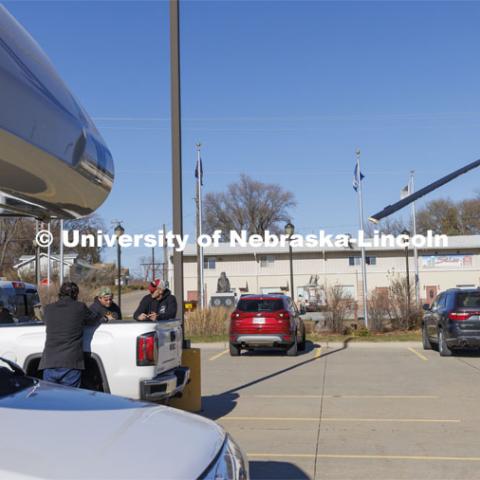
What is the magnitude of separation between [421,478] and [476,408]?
394 centimetres

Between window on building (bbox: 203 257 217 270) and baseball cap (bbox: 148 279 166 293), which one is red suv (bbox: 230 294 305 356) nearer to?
baseball cap (bbox: 148 279 166 293)

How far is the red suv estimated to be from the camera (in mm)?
16828

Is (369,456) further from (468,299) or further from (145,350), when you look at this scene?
(468,299)

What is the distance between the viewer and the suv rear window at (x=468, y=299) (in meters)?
15.6

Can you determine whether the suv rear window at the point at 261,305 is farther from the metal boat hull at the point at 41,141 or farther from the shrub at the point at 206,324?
the metal boat hull at the point at 41,141

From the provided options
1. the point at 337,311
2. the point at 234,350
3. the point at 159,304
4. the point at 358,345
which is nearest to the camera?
the point at 159,304

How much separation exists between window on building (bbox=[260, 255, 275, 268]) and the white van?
32889 mm

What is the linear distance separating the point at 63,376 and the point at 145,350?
914 millimetres

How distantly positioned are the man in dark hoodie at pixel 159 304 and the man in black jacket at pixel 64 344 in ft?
7.93

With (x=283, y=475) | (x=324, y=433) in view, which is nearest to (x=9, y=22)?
(x=283, y=475)

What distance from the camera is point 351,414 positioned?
9211mm

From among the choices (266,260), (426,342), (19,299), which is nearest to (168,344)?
(19,299)

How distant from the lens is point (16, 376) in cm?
440

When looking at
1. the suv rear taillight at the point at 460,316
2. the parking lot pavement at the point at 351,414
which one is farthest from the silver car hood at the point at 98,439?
the suv rear taillight at the point at 460,316
